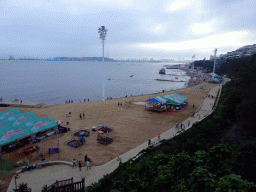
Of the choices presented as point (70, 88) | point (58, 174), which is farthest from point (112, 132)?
point (70, 88)

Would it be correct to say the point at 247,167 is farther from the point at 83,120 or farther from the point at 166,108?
the point at 166,108

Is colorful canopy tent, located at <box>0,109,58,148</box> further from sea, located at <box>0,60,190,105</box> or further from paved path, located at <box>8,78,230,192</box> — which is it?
sea, located at <box>0,60,190,105</box>

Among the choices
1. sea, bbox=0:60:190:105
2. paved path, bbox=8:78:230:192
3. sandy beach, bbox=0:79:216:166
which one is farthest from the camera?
sea, bbox=0:60:190:105

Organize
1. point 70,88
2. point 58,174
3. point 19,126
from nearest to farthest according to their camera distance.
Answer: point 58,174
point 19,126
point 70,88

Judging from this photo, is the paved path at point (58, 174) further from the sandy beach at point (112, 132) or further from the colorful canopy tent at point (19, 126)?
the colorful canopy tent at point (19, 126)

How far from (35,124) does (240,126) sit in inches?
775

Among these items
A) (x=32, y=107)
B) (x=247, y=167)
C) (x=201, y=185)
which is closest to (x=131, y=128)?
(x=247, y=167)

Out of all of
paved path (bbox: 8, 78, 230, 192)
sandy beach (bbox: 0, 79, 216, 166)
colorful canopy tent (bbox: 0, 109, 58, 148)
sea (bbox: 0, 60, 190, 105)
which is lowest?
sea (bbox: 0, 60, 190, 105)

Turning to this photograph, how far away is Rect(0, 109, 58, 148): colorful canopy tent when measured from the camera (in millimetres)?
14617

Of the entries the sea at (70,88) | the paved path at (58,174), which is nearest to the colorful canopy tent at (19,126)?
the paved path at (58,174)

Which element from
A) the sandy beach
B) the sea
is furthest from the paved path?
the sea

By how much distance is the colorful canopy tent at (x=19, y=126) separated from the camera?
575 inches

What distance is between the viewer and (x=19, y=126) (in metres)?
15.9

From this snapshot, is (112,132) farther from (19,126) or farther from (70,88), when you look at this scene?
(70,88)
